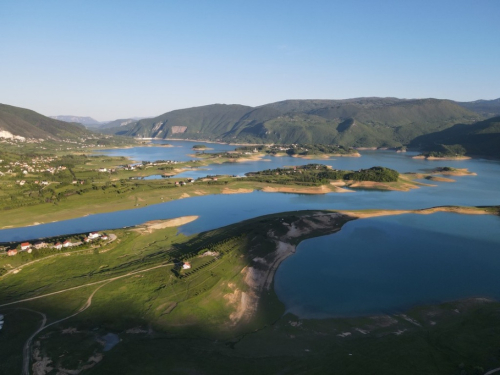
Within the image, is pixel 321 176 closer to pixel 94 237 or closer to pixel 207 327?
pixel 94 237

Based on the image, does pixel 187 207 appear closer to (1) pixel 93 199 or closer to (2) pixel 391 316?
(1) pixel 93 199

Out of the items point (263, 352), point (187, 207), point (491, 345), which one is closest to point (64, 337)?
point (263, 352)

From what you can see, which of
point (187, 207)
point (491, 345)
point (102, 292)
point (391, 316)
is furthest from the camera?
point (187, 207)

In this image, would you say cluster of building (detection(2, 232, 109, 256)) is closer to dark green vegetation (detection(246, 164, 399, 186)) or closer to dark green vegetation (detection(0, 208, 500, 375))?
dark green vegetation (detection(0, 208, 500, 375))

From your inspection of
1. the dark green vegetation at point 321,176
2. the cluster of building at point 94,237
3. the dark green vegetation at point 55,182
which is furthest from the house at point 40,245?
the dark green vegetation at point 321,176

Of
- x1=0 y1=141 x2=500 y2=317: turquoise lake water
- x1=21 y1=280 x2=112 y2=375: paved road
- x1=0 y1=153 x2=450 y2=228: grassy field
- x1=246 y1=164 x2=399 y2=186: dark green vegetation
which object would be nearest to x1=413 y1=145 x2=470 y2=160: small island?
x1=0 y1=153 x2=450 y2=228: grassy field

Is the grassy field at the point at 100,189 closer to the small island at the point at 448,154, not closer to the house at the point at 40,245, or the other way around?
the house at the point at 40,245
